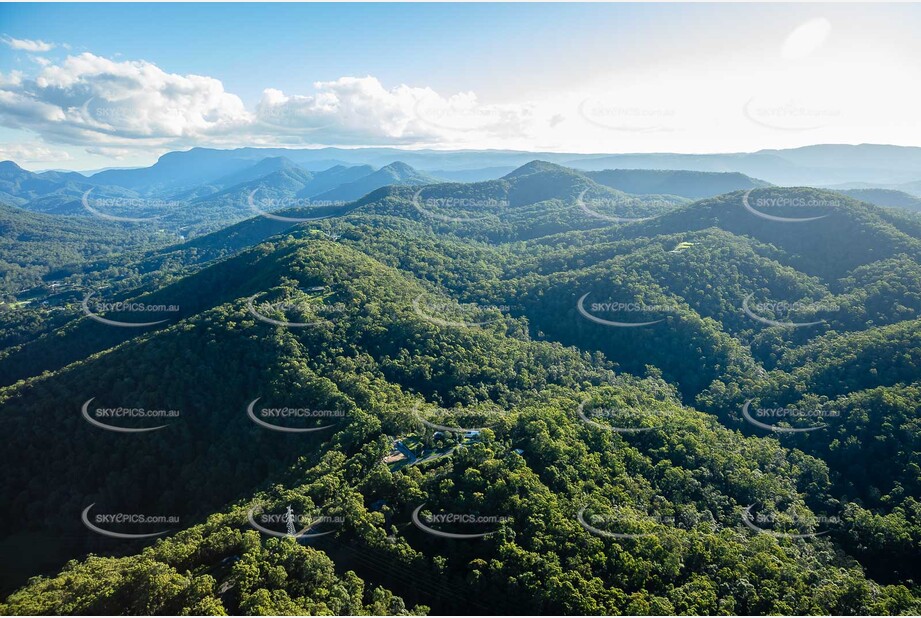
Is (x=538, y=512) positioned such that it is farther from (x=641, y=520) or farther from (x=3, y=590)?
(x=3, y=590)

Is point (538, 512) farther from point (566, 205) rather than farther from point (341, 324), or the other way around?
point (566, 205)

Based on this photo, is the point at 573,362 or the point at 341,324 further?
the point at 573,362

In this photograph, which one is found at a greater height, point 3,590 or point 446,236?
point 446,236

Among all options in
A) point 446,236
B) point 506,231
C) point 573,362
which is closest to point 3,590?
point 573,362

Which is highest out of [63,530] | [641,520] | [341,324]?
[341,324]

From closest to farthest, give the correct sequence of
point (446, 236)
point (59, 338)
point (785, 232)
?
point (59, 338) < point (785, 232) < point (446, 236)

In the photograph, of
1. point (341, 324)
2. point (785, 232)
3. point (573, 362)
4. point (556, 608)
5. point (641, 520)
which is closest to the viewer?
point (556, 608)

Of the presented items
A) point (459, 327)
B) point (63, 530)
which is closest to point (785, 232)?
point (459, 327)
